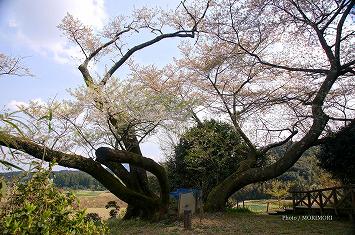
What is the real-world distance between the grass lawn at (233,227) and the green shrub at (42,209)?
6818 mm

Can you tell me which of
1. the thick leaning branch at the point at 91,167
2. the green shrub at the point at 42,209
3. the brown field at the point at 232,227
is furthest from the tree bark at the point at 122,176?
the green shrub at the point at 42,209

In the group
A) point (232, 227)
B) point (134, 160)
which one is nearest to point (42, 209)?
point (232, 227)

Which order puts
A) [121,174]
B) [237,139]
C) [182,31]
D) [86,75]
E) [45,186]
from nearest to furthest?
[45,186], [121,174], [86,75], [182,31], [237,139]

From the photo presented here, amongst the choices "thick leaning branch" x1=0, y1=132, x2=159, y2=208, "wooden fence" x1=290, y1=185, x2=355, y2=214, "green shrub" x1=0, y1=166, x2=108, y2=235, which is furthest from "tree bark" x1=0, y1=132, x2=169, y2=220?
"green shrub" x1=0, y1=166, x2=108, y2=235

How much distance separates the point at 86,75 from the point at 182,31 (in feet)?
15.2

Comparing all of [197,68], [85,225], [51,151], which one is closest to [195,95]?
[197,68]

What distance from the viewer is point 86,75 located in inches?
503

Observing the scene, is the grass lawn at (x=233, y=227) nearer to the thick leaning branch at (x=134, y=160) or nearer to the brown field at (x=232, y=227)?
the brown field at (x=232, y=227)

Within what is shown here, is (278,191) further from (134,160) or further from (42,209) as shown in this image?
(42,209)

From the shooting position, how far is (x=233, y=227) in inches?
358

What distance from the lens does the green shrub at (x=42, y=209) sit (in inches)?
71.8

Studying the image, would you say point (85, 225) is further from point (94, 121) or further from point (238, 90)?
point (238, 90)

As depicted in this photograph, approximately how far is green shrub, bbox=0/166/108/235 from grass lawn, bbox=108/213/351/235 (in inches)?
268

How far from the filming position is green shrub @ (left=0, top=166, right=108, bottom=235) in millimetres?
1824
